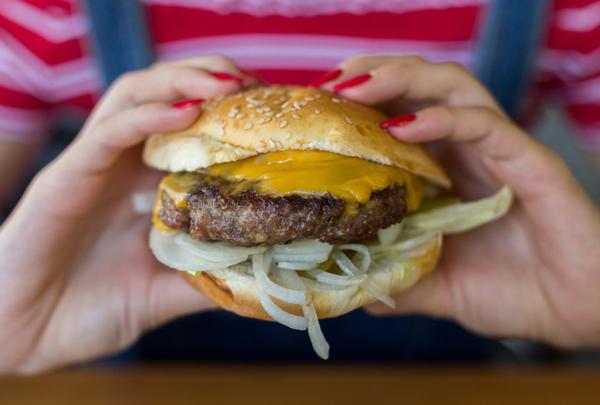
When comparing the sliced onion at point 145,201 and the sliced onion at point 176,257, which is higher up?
the sliced onion at point 176,257

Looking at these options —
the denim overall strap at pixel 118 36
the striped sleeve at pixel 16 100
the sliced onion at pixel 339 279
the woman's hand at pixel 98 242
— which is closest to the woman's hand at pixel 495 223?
the sliced onion at pixel 339 279

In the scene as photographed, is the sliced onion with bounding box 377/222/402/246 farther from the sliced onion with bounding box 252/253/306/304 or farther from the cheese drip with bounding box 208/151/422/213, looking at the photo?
the sliced onion with bounding box 252/253/306/304

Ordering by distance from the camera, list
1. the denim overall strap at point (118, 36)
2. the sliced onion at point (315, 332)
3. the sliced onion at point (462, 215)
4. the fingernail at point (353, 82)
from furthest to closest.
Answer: the denim overall strap at point (118, 36)
the sliced onion at point (462, 215)
the fingernail at point (353, 82)
the sliced onion at point (315, 332)

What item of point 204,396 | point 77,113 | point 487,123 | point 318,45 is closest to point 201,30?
point 318,45

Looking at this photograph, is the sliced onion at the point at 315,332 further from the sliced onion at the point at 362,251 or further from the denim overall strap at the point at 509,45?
the denim overall strap at the point at 509,45

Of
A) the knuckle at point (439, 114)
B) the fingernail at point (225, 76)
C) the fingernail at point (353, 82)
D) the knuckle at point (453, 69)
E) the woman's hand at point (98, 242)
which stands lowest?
the woman's hand at point (98, 242)

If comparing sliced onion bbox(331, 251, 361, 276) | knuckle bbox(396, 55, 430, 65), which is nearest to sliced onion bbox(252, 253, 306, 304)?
sliced onion bbox(331, 251, 361, 276)

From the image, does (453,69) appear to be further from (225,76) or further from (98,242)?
(98,242)

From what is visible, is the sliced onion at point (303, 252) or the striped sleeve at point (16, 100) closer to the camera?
the sliced onion at point (303, 252)
